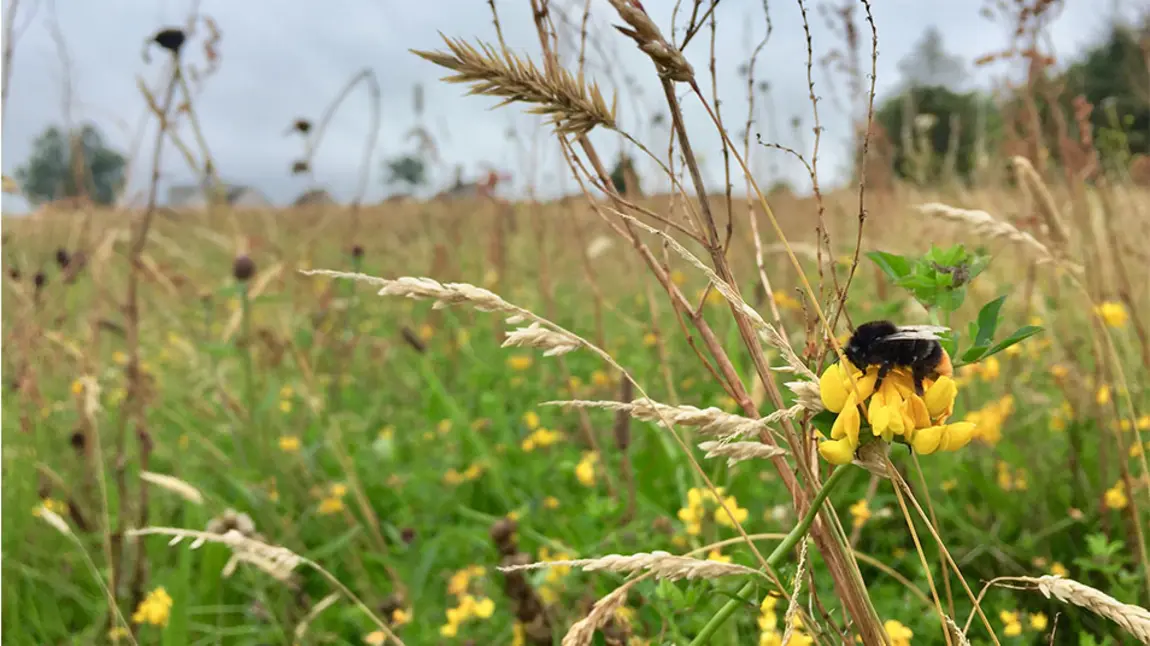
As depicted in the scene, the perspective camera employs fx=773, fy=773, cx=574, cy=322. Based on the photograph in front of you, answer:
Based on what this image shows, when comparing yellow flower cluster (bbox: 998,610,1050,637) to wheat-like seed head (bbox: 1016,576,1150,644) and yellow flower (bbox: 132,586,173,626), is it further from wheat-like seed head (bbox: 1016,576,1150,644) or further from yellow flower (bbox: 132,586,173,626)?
yellow flower (bbox: 132,586,173,626)

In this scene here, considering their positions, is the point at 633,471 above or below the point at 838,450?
below

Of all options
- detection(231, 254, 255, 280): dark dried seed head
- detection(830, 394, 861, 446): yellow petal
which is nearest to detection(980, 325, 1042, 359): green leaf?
detection(830, 394, 861, 446): yellow petal

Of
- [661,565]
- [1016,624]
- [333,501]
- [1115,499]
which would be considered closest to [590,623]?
[661,565]

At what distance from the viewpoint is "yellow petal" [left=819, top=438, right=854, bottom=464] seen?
0.58 metres

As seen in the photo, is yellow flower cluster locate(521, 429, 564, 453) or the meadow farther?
yellow flower cluster locate(521, 429, 564, 453)

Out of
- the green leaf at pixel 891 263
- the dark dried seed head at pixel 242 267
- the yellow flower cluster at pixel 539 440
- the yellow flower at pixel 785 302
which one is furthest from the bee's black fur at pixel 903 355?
the yellow flower at pixel 785 302

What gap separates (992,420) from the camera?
1.94 metres

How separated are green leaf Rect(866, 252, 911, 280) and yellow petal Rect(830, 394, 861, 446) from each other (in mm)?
206

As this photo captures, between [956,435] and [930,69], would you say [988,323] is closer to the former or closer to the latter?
[956,435]

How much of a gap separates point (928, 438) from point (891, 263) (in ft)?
0.75

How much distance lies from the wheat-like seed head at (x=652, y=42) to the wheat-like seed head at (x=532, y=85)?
0.07 metres

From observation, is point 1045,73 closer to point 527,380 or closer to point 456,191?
point 527,380

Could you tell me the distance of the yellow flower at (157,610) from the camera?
5.09ft

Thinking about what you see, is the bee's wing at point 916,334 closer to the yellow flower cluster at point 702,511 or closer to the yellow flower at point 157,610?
the yellow flower cluster at point 702,511
